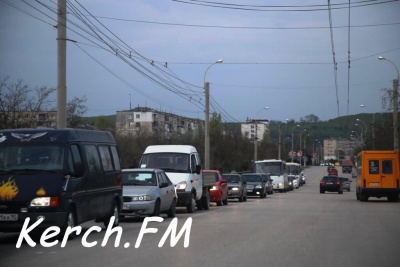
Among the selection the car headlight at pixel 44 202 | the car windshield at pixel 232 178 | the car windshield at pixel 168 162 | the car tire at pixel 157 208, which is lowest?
the car tire at pixel 157 208

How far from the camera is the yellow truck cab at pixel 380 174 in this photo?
128 feet

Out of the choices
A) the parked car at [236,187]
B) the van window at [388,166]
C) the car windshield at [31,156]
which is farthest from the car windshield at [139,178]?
the van window at [388,166]

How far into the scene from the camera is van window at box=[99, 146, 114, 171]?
1803cm

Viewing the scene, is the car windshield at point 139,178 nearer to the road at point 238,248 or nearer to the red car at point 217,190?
the road at point 238,248

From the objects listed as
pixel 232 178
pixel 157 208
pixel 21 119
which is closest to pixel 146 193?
pixel 157 208

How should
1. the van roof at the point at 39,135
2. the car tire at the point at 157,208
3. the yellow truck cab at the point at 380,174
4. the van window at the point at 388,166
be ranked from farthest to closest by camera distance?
1. the van window at the point at 388,166
2. the yellow truck cab at the point at 380,174
3. the car tire at the point at 157,208
4. the van roof at the point at 39,135

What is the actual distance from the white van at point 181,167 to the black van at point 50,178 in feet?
27.8

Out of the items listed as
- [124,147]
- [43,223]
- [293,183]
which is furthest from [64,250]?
[293,183]

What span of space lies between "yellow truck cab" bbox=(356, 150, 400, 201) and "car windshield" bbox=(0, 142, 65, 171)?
2669cm

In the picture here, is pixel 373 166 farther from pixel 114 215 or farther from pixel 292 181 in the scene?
pixel 292 181

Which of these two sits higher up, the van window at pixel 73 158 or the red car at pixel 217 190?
the van window at pixel 73 158

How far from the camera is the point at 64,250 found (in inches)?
543

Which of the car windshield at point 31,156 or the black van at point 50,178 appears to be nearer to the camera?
the black van at point 50,178

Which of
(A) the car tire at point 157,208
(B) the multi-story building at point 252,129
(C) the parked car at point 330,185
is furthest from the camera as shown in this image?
(B) the multi-story building at point 252,129
